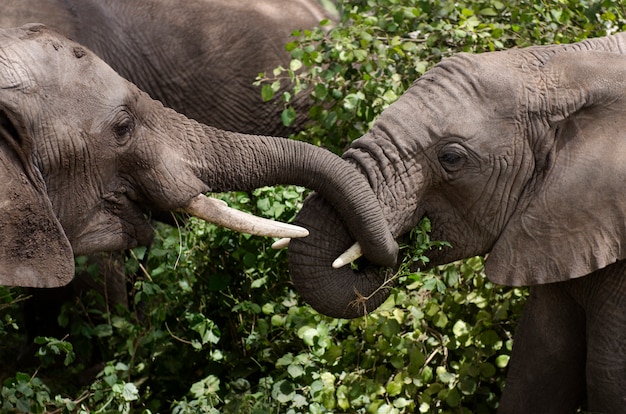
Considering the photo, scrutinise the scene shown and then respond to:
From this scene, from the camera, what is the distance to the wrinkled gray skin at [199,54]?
7449 mm

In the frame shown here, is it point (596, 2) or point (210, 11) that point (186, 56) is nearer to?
point (210, 11)

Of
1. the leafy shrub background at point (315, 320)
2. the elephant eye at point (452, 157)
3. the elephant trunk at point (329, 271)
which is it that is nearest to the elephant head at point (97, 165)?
the elephant trunk at point (329, 271)

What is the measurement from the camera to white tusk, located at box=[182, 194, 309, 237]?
180 inches

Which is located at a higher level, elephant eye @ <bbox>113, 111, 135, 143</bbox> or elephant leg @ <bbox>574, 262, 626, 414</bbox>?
elephant eye @ <bbox>113, 111, 135, 143</bbox>

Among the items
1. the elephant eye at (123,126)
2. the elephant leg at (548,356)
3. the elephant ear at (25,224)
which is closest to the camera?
the elephant ear at (25,224)

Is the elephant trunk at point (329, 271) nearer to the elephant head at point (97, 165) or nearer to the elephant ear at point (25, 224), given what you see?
the elephant head at point (97, 165)

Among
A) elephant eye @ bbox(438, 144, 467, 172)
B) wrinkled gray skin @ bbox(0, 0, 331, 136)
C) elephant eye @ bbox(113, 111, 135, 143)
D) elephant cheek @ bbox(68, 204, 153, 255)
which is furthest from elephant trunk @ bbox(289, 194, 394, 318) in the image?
wrinkled gray skin @ bbox(0, 0, 331, 136)

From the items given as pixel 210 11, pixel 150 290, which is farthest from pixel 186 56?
pixel 150 290

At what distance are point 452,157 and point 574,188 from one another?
41 cm

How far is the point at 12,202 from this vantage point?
169 inches

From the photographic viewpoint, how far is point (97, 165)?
177 inches

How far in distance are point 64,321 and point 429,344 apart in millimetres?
1507

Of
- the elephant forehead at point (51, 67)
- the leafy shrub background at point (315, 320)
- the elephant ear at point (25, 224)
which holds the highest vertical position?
the elephant forehead at point (51, 67)

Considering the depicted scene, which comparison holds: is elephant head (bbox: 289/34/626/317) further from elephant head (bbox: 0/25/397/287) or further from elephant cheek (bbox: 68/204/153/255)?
elephant cheek (bbox: 68/204/153/255)
